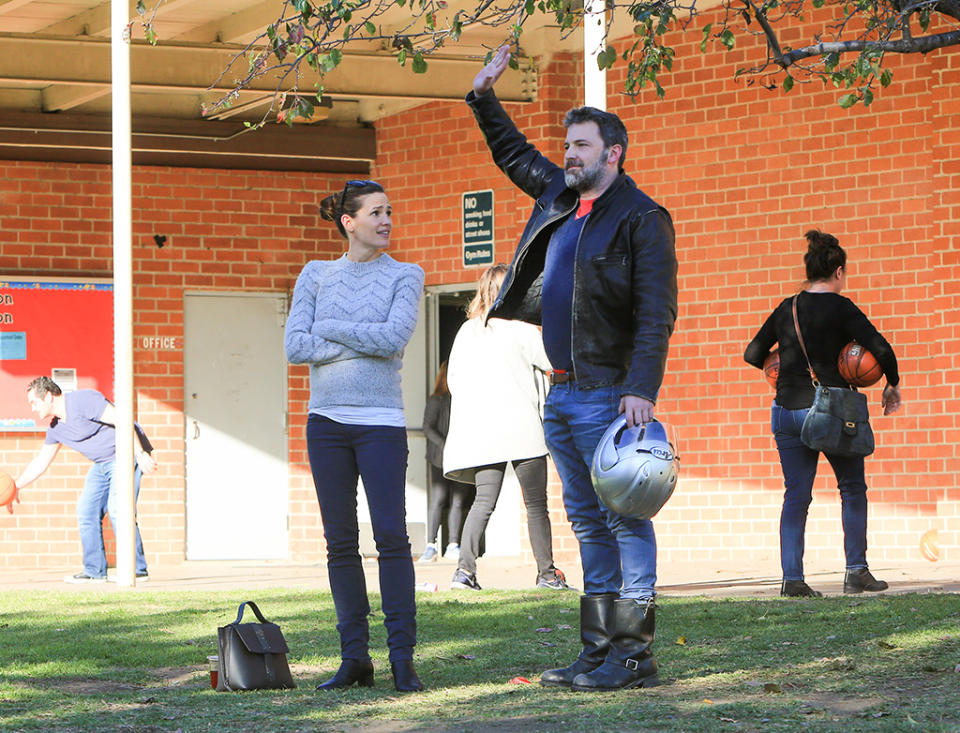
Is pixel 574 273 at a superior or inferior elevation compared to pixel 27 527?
superior

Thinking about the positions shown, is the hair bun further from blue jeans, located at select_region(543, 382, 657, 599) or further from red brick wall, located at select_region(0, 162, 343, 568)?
red brick wall, located at select_region(0, 162, 343, 568)

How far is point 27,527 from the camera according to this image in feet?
44.2

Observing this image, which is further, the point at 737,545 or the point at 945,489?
the point at 737,545

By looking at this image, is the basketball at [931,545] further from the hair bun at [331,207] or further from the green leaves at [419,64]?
the hair bun at [331,207]

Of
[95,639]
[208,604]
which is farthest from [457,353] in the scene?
[95,639]

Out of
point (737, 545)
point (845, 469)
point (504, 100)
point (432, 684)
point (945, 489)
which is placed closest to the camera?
point (432, 684)

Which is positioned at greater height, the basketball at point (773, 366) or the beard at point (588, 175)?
the beard at point (588, 175)

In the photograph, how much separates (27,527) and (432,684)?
8654 millimetres

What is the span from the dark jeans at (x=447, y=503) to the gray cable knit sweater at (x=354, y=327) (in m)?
7.00

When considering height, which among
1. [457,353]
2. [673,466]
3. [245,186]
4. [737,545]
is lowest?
[737,545]

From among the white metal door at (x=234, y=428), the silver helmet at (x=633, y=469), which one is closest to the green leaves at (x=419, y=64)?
the silver helmet at (x=633, y=469)

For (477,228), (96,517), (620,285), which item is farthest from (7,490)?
(620,285)

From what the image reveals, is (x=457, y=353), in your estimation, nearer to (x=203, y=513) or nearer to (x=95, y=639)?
(x=95, y=639)

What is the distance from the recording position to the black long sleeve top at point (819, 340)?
8.10m
